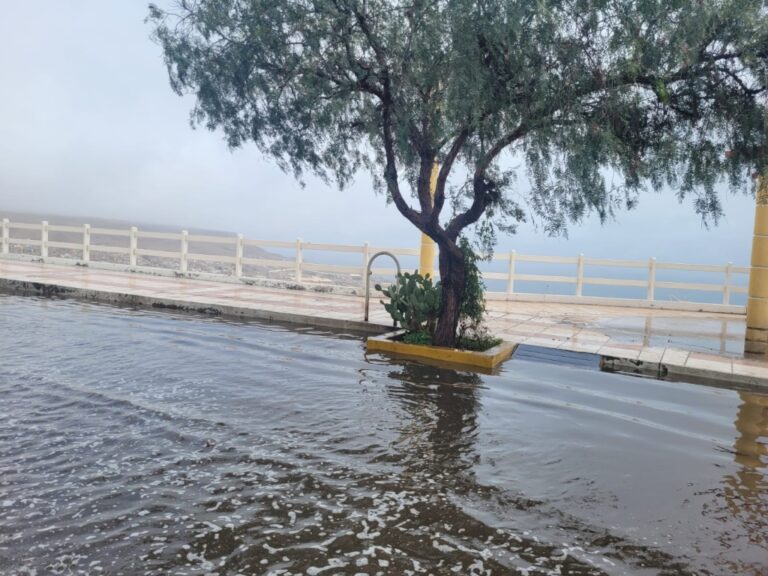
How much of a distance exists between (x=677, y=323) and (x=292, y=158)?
28.3ft

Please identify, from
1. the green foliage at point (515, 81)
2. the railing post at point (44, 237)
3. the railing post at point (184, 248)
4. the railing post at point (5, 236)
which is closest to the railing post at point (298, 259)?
the railing post at point (184, 248)

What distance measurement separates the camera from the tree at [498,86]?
6969mm

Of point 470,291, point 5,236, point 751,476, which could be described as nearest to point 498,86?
point 470,291

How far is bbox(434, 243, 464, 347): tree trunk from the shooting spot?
873 centimetres

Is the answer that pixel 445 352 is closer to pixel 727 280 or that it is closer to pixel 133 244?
pixel 727 280

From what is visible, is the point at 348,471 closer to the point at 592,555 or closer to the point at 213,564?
the point at 213,564

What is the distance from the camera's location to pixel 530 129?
746 cm

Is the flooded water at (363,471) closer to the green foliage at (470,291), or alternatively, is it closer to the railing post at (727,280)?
the green foliage at (470,291)

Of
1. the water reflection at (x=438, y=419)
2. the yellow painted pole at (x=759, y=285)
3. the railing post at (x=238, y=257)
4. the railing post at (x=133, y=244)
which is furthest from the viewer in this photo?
the railing post at (x=133, y=244)

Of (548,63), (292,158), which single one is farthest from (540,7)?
(292,158)

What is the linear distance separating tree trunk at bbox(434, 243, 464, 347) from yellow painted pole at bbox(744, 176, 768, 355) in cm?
501

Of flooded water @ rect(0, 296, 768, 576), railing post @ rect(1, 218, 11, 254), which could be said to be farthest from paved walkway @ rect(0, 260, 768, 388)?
railing post @ rect(1, 218, 11, 254)

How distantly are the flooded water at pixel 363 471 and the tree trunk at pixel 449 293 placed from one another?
3.82ft

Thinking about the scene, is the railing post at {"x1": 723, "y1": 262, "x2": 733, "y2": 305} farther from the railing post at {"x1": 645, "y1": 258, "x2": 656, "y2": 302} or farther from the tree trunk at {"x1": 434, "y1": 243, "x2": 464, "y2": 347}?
the tree trunk at {"x1": 434, "y1": 243, "x2": 464, "y2": 347}
